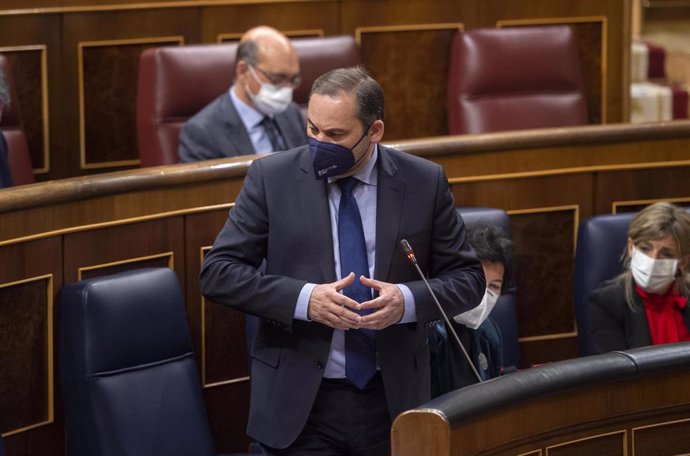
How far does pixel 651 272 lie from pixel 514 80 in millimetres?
751

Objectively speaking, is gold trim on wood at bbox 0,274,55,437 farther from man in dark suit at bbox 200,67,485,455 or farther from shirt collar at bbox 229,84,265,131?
shirt collar at bbox 229,84,265,131

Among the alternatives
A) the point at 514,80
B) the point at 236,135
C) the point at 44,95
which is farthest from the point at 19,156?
the point at 514,80

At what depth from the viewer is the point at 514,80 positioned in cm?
230

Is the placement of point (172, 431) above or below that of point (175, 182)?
below

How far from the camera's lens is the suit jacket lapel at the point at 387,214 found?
1.24 metres

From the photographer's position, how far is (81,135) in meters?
2.20

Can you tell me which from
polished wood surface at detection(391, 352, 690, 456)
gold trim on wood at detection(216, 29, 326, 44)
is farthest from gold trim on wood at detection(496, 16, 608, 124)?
polished wood surface at detection(391, 352, 690, 456)

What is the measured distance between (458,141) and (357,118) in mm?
622

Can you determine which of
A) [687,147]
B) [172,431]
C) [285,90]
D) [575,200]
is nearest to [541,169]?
[575,200]

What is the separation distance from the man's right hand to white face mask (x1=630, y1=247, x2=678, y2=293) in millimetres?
569

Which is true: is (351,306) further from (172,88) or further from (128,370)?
(172,88)

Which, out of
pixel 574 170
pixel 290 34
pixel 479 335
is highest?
pixel 290 34

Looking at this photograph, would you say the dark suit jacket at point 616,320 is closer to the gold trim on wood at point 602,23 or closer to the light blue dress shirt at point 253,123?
the light blue dress shirt at point 253,123

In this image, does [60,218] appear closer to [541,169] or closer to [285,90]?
[285,90]
